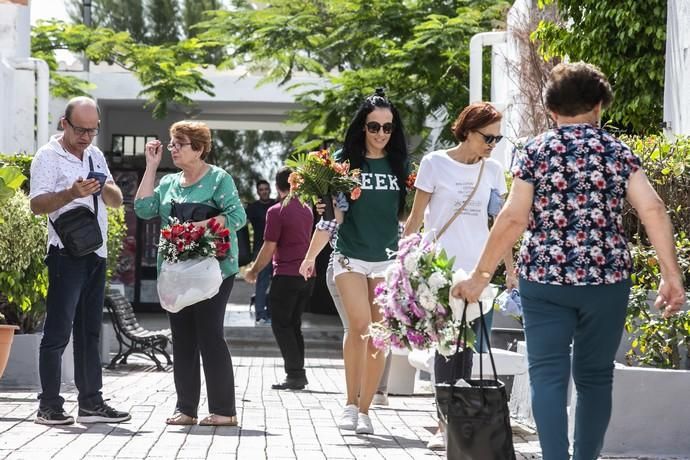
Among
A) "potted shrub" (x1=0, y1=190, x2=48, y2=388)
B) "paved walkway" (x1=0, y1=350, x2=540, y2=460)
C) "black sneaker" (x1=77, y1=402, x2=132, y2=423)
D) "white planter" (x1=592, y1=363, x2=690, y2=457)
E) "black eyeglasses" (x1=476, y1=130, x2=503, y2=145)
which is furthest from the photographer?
"potted shrub" (x1=0, y1=190, x2=48, y2=388)

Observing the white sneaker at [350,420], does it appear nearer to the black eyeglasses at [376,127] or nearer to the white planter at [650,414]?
the white planter at [650,414]

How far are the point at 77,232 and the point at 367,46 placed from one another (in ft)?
41.9

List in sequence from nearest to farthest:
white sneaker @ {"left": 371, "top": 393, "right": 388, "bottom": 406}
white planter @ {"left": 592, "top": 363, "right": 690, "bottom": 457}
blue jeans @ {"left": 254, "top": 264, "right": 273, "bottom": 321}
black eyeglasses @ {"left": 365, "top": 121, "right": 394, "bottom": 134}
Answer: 1. white planter @ {"left": 592, "top": 363, "right": 690, "bottom": 457}
2. black eyeglasses @ {"left": 365, "top": 121, "right": 394, "bottom": 134}
3. white sneaker @ {"left": 371, "top": 393, "right": 388, "bottom": 406}
4. blue jeans @ {"left": 254, "top": 264, "right": 273, "bottom": 321}

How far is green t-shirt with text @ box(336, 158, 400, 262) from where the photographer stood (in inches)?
321

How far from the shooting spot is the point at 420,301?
20.7 feet

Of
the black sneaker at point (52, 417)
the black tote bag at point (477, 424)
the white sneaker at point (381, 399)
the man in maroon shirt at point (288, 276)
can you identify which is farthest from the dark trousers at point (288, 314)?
the black tote bag at point (477, 424)

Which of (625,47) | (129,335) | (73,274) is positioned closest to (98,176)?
(73,274)

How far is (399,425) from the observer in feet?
28.8

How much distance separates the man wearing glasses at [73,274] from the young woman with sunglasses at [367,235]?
1446mm

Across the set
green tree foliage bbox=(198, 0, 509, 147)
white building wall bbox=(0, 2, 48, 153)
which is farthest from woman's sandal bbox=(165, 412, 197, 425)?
green tree foliage bbox=(198, 0, 509, 147)

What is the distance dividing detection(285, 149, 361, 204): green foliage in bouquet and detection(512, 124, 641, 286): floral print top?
2.71m

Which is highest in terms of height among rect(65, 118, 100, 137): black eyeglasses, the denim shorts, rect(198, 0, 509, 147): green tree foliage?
rect(198, 0, 509, 147): green tree foliage

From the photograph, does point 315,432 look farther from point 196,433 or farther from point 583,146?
point 583,146

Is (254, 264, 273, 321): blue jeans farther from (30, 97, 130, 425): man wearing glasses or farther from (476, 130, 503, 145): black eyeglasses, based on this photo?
(476, 130, 503, 145): black eyeglasses
